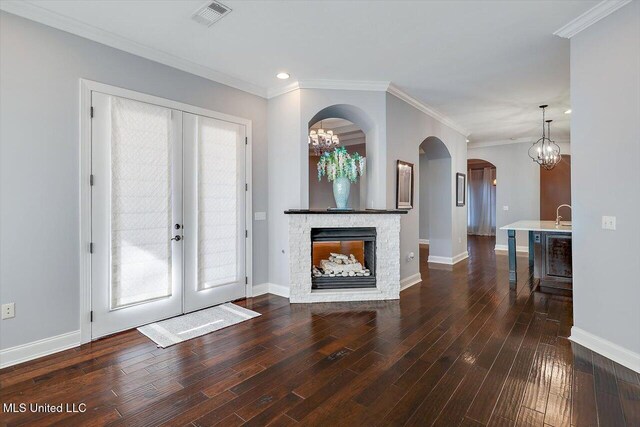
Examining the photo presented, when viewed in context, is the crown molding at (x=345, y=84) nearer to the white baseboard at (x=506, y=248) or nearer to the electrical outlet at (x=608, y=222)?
the electrical outlet at (x=608, y=222)

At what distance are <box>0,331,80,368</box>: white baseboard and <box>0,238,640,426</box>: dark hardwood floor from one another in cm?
8

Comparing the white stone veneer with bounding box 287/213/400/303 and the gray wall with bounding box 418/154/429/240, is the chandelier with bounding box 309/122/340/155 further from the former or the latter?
the gray wall with bounding box 418/154/429/240

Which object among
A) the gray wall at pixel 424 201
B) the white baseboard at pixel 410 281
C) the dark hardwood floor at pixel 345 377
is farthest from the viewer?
the gray wall at pixel 424 201

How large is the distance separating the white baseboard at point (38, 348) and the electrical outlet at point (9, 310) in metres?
0.26

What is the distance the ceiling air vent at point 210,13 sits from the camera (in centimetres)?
259

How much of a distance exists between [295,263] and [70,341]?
7.78ft

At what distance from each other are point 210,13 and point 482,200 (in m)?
12.1

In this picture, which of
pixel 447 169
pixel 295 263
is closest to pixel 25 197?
pixel 295 263

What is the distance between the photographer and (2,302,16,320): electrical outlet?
249 cm

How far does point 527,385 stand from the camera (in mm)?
2164

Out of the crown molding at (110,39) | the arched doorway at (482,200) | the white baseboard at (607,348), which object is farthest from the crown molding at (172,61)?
the arched doorway at (482,200)

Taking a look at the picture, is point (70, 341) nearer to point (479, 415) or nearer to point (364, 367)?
point (364, 367)

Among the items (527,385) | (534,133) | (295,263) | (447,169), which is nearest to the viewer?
(527,385)

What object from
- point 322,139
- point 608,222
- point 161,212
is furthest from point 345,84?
point 608,222
